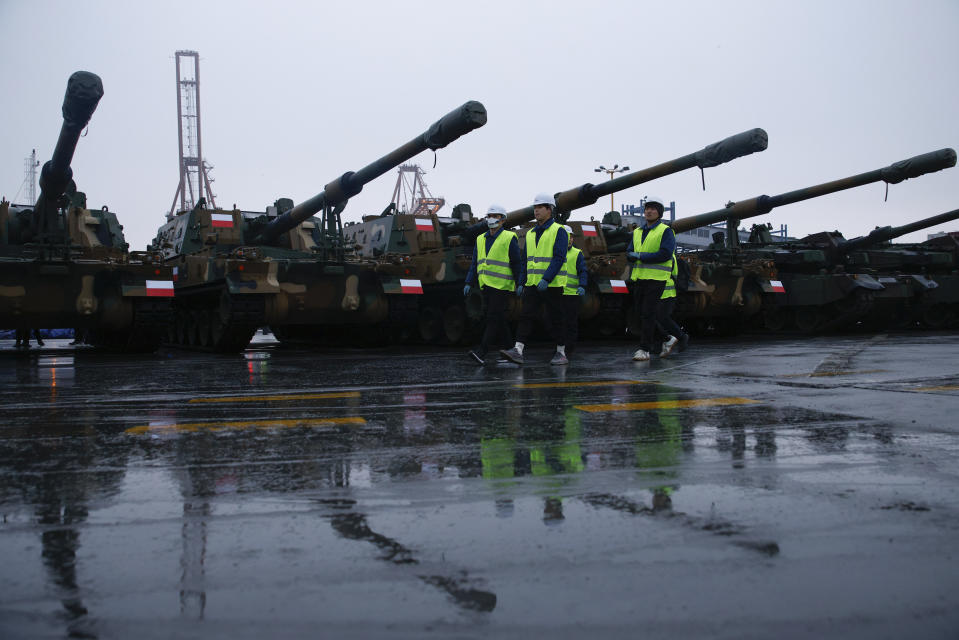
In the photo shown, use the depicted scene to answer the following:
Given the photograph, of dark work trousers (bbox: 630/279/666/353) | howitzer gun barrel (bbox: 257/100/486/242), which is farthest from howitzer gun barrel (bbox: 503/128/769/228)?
dark work trousers (bbox: 630/279/666/353)

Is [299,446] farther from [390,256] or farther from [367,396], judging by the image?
[390,256]

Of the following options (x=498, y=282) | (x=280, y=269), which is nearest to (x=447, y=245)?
(x=280, y=269)

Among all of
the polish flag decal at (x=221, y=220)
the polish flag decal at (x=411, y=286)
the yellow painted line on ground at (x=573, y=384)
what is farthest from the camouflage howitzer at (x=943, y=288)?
the yellow painted line on ground at (x=573, y=384)

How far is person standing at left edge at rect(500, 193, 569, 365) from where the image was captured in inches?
376

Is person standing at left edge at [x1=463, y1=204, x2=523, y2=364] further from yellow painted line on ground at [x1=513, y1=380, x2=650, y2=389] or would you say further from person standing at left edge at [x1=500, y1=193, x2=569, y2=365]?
yellow painted line on ground at [x1=513, y1=380, x2=650, y2=389]

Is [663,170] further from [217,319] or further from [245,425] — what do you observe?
[245,425]

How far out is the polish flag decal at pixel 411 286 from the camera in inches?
539

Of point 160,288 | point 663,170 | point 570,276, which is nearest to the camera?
point 570,276

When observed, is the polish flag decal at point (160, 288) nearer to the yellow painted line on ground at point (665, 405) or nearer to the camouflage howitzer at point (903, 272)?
the yellow painted line on ground at point (665, 405)

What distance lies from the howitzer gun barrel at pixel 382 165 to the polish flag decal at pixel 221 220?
1.98 feet

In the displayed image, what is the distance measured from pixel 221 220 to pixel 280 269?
3.11 meters

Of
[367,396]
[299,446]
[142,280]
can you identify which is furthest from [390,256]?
[299,446]

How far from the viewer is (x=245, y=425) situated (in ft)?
15.3

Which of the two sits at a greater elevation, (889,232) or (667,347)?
(889,232)
